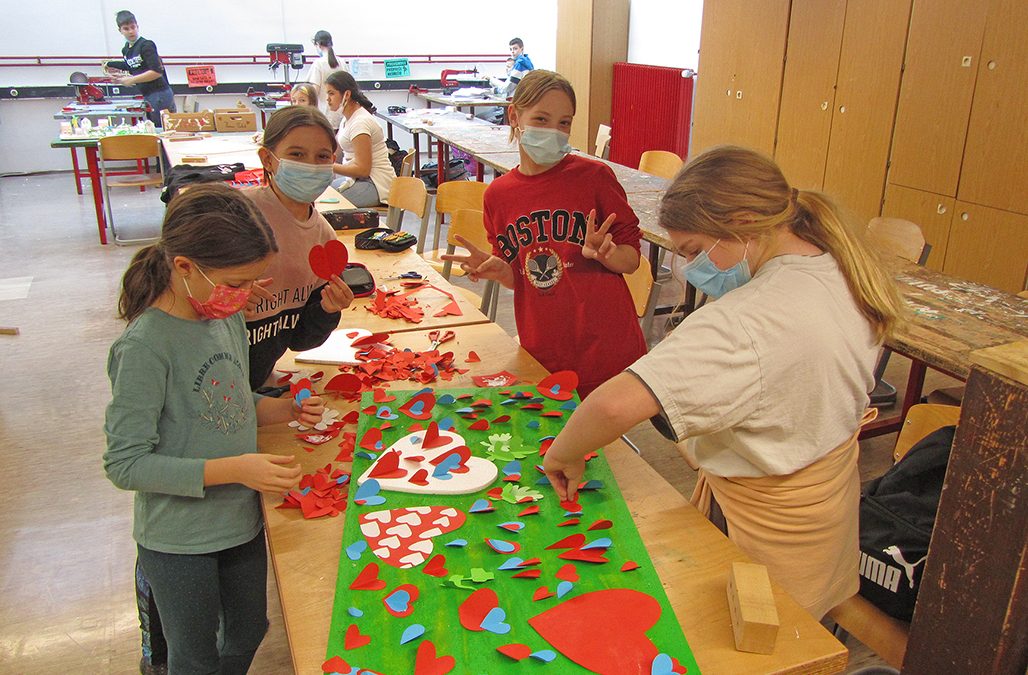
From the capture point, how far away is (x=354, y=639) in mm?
1106

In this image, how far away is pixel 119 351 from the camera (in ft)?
4.43

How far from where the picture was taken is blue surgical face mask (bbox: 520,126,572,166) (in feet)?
7.14

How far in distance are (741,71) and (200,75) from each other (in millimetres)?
6828

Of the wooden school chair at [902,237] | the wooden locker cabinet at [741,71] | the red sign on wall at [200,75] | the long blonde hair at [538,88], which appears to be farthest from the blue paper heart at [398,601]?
the red sign on wall at [200,75]

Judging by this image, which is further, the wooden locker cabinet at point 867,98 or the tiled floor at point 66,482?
the wooden locker cabinet at point 867,98

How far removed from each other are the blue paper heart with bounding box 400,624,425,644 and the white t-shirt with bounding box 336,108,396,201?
13.6 ft

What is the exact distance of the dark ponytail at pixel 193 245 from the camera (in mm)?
1385

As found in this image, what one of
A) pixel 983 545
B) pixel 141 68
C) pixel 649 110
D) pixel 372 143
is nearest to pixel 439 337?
pixel 983 545

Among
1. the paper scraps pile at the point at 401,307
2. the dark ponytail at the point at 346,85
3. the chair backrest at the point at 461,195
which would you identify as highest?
the dark ponytail at the point at 346,85

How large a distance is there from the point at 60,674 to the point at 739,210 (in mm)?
2247

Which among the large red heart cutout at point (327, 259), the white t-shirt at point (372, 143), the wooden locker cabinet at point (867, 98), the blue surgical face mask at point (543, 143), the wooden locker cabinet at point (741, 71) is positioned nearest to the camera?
the large red heart cutout at point (327, 259)

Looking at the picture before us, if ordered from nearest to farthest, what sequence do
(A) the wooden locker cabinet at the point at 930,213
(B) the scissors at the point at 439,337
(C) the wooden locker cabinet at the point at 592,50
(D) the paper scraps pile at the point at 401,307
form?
1. (B) the scissors at the point at 439,337
2. (D) the paper scraps pile at the point at 401,307
3. (A) the wooden locker cabinet at the point at 930,213
4. (C) the wooden locker cabinet at the point at 592,50

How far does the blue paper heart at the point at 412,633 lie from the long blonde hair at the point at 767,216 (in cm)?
79

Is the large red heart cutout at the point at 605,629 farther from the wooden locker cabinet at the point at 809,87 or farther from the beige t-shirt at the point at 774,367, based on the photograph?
the wooden locker cabinet at the point at 809,87
